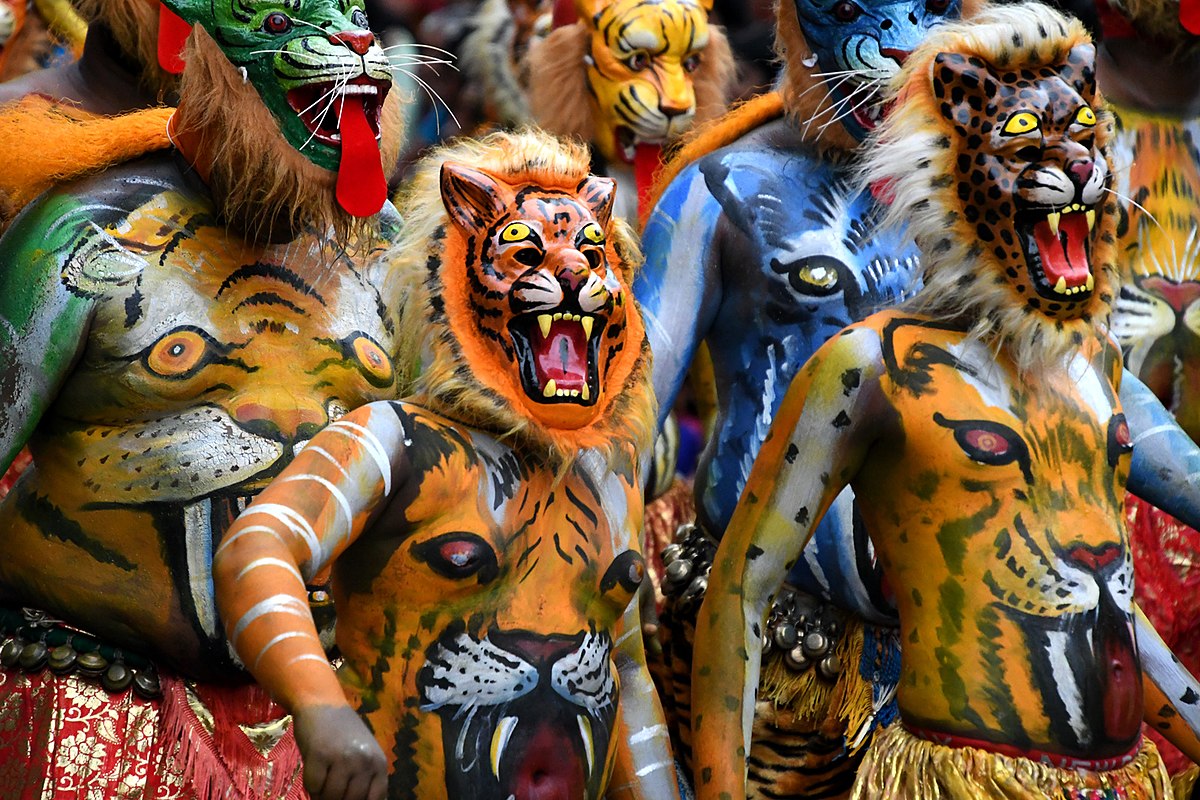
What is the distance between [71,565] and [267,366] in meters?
0.48

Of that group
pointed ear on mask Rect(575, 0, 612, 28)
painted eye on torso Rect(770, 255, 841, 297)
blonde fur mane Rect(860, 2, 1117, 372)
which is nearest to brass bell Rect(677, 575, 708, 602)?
painted eye on torso Rect(770, 255, 841, 297)

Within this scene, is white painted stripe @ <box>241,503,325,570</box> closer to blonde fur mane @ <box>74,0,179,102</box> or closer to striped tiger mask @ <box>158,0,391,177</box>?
striped tiger mask @ <box>158,0,391,177</box>

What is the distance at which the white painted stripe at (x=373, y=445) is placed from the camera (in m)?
2.81

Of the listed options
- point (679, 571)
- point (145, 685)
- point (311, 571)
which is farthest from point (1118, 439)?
point (145, 685)

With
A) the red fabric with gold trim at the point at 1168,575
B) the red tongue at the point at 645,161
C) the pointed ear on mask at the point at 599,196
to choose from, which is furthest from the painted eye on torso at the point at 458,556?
the red tongue at the point at 645,161

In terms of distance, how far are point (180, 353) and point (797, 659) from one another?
4.36ft

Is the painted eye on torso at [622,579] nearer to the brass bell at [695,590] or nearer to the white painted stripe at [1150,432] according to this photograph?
the brass bell at [695,590]

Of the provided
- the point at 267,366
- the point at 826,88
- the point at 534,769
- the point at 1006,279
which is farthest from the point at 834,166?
the point at 534,769

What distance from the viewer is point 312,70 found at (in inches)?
134

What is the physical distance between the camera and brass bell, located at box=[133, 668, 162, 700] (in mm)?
3438

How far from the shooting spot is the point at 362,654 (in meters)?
2.92

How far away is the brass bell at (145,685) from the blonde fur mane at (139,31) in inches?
50.4

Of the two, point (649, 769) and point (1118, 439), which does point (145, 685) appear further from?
point (1118, 439)

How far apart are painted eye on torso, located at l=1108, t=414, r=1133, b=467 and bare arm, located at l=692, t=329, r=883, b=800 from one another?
0.42m
